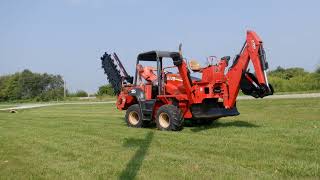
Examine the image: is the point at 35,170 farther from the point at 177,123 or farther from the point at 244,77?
the point at 244,77

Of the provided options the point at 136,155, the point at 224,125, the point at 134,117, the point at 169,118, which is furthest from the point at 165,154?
the point at 134,117

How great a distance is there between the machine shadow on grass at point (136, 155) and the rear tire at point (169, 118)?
873 mm

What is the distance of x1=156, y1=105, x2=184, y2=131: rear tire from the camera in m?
14.4

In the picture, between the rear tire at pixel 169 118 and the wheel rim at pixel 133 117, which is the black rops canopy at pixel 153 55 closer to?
the rear tire at pixel 169 118

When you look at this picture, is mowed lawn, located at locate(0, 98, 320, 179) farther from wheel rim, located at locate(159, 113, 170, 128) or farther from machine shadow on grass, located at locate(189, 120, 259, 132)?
wheel rim, located at locate(159, 113, 170, 128)

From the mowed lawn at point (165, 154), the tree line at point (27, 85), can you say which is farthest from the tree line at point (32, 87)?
the mowed lawn at point (165, 154)

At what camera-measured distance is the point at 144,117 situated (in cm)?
1628

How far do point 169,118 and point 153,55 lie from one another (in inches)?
94.7

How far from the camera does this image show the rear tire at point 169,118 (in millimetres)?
14445

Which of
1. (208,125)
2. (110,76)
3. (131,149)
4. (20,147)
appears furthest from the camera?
(110,76)

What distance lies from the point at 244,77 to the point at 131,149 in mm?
5036

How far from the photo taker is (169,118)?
14633mm

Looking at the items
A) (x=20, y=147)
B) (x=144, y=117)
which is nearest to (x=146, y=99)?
(x=144, y=117)

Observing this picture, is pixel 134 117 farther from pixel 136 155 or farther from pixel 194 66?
pixel 136 155
